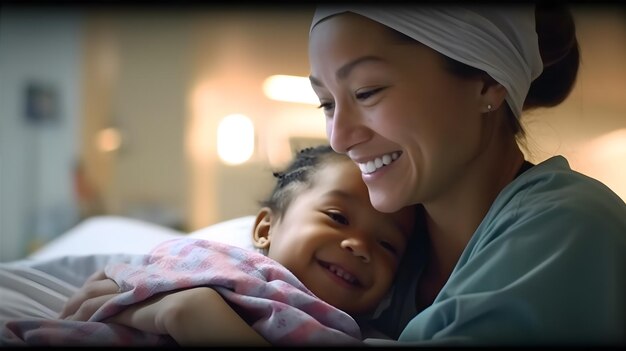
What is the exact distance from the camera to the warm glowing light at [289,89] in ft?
3.05

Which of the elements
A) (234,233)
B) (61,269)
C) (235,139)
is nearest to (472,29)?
(234,233)

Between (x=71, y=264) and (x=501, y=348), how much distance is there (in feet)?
2.44

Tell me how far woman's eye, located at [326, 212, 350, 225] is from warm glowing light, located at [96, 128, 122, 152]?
4.14 ft

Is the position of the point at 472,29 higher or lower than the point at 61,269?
higher

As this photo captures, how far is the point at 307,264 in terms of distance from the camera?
2.62 ft

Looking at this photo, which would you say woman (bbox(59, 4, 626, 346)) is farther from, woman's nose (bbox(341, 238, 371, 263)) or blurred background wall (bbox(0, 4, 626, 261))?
blurred background wall (bbox(0, 4, 626, 261))

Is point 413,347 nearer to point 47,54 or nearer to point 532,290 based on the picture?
point 532,290

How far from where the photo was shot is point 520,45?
708mm

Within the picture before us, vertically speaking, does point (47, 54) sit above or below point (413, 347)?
above

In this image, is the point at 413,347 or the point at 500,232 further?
the point at 500,232

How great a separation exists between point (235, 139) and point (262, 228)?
675mm

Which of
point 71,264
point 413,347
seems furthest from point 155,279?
point 71,264

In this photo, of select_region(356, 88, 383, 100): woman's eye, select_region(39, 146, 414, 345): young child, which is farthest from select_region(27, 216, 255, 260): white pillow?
select_region(356, 88, 383, 100): woman's eye

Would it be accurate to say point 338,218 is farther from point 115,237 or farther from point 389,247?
point 115,237
